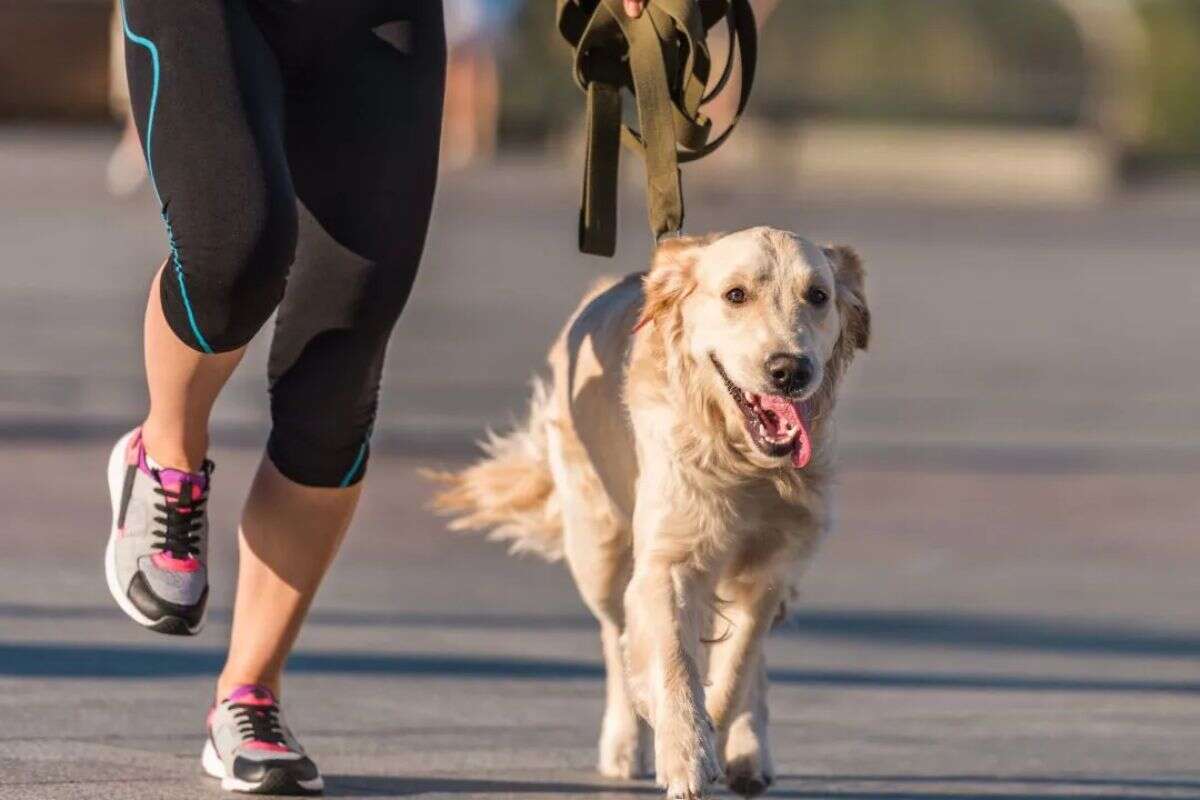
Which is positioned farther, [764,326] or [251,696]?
[251,696]

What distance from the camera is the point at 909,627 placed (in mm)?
7434

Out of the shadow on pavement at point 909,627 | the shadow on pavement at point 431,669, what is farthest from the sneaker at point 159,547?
the shadow on pavement at point 909,627

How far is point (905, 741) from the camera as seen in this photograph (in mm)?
5641

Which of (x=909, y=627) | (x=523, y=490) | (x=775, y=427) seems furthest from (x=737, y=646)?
(x=909, y=627)

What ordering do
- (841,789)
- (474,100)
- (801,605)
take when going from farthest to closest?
(474,100) → (801,605) → (841,789)

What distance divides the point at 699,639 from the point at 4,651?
220 cm

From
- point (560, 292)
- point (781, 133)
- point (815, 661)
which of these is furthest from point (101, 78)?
point (815, 661)

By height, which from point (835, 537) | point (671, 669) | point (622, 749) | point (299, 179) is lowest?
point (835, 537)

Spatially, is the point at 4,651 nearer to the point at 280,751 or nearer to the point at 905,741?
the point at 280,751

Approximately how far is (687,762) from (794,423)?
0.67 m

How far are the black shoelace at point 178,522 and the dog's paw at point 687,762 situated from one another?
942 mm

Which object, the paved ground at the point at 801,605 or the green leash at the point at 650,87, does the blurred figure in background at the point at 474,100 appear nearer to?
the paved ground at the point at 801,605

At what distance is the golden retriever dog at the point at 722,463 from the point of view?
444 cm

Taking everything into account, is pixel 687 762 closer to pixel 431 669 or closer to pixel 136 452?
pixel 136 452
